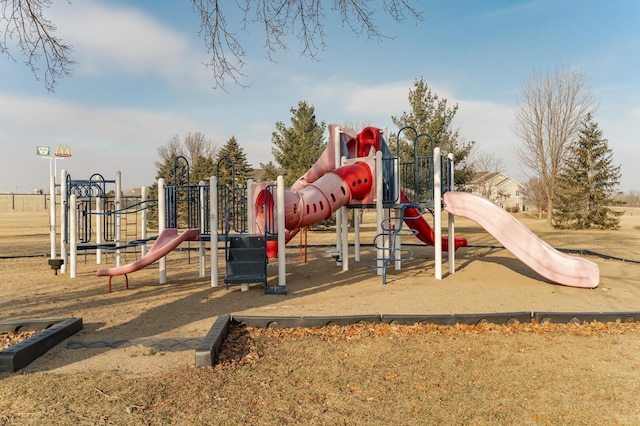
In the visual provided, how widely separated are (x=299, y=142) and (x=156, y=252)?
19.6 meters

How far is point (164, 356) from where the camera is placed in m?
4.66

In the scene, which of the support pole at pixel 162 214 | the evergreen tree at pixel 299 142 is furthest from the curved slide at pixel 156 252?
the evergreen tree at pixel 299 142

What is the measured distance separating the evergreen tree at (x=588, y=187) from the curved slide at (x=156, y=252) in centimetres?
3038

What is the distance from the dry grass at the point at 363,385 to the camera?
129 inches

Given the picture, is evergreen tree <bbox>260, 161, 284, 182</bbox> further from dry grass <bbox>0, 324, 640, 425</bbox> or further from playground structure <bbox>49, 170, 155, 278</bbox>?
dry grass <bbox>0, 324, 640, 425</bbox>

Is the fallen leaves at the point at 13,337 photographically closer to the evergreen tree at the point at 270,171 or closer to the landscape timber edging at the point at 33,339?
the landscape timber edging at the point at 33,339

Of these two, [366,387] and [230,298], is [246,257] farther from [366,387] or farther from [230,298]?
[366,387]

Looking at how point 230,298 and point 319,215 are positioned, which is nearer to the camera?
point 230,298

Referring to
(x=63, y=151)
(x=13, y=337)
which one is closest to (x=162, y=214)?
(x=13, y=337)

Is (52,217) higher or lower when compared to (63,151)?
lower

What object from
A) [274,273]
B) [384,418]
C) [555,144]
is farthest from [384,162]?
[555,144]

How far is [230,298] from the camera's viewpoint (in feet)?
27.1

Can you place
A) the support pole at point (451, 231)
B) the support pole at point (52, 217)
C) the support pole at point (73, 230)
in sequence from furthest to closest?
the support pole at point (52, 217)
the support pole at point (451, 231)
the support pole at point (73, 230)

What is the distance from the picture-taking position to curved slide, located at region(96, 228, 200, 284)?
338 inches
